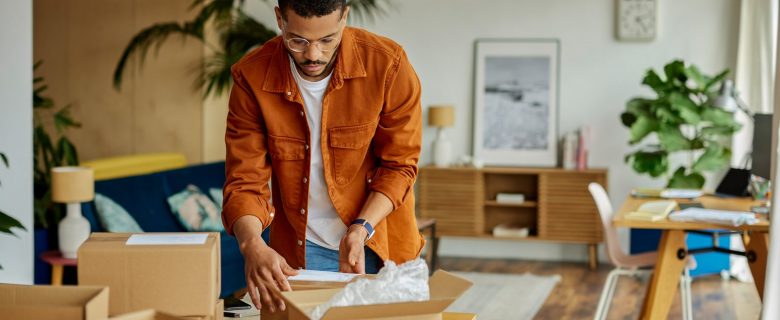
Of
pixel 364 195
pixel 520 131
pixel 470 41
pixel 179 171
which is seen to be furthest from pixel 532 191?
pixel 364 195

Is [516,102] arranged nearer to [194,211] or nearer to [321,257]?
[194,211]

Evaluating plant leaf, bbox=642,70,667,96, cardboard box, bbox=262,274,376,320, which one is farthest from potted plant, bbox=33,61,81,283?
plant leaf, bbox=642,70,667,96

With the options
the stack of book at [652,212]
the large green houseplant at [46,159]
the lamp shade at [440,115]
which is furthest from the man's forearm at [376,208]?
the lamp shade at [440,115]

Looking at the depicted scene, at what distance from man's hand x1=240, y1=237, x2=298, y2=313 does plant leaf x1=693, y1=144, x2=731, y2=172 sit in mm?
5260

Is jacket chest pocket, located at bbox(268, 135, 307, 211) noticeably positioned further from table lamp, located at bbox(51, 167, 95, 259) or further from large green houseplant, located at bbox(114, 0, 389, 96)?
large green houseplant, located at bbox(114, 0, 389, 96)

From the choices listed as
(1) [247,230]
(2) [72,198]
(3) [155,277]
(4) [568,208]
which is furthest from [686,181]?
(3) [155,277]

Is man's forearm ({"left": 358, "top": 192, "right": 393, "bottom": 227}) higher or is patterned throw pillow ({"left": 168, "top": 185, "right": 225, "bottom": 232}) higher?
man's forearm ({"left": 358, "top": 192, "right": 393, "bottom": 227})

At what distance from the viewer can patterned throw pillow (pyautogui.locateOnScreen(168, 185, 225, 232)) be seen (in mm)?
6344

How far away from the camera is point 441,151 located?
26.5 ft

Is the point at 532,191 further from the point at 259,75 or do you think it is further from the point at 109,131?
the point at 259,75

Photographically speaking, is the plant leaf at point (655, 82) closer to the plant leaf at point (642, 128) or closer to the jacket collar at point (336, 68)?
the plant leaf at point (642, 128)

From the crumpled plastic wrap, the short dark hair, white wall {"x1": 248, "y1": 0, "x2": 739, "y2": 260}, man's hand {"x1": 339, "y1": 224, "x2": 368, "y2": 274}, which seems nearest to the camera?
the crumpled plastic wrap

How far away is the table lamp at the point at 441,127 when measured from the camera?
7.95 meters

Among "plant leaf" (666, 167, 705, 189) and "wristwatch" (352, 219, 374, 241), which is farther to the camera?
"plant leaf" (666, 167, 705, 189)
